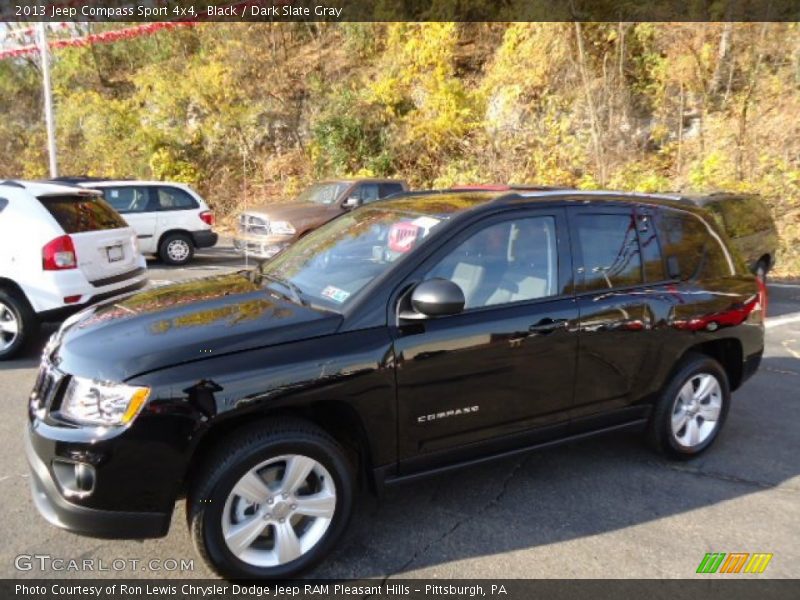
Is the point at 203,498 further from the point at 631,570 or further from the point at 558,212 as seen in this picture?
the point at 558,212

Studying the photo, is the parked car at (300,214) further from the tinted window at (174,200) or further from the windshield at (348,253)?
the windshield at (348,253)

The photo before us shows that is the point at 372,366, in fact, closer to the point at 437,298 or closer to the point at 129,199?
the point at 437,298

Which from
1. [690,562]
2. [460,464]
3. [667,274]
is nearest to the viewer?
[690,562]

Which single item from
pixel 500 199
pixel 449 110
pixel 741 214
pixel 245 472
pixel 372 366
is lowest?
pixel 245 472

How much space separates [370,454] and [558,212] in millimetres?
1751

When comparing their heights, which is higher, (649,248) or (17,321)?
(649,248)

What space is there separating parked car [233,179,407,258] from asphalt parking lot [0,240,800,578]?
6447 mm

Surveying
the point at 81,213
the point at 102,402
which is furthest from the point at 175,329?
the point at 81,213

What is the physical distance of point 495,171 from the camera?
17.6 metres

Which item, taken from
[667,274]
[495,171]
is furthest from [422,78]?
[667,274]

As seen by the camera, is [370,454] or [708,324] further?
[708,324]

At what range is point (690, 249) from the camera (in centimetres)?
421

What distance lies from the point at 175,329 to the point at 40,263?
12.2 feet

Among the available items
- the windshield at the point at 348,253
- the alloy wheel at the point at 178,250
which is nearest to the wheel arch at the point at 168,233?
the alloy wheel at the point at 178,250
